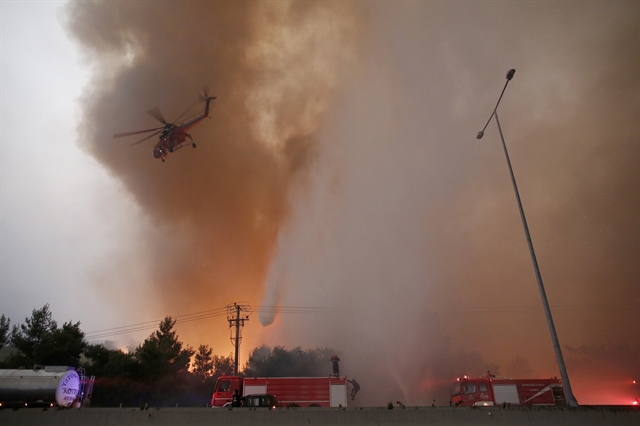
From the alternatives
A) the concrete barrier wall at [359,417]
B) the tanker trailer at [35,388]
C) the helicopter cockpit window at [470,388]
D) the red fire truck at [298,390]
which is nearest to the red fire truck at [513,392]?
the helicopter cockpit window at [470,388]

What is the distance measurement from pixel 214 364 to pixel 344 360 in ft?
120

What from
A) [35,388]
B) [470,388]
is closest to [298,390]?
[470,388]

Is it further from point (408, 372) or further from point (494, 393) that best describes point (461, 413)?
point (408, 372)

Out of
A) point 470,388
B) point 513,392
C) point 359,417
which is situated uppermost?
point 470,388

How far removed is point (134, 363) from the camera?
35531mm

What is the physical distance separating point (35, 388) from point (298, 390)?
15.2 meters

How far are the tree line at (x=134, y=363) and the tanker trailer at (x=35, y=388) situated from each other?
11559 millimetres

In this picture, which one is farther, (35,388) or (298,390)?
(298,390)

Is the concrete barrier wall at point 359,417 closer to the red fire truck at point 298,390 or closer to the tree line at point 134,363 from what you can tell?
the red fire truck at point 298,390

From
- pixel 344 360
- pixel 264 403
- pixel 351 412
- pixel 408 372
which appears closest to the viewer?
pixel 351 412

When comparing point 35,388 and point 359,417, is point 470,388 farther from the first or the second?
point 35,388

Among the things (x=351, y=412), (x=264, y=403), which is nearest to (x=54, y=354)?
(x=264, y=403)

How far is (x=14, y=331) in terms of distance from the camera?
144 feet

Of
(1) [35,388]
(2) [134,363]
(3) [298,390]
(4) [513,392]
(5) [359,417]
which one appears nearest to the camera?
(5) [359,417]
